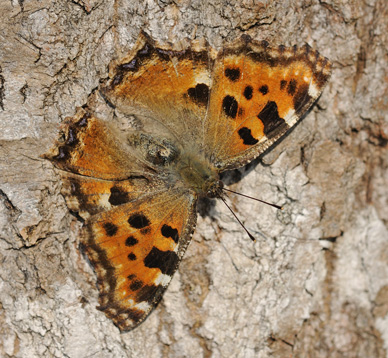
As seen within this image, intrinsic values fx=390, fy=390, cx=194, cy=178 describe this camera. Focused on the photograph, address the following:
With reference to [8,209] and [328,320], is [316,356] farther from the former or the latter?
[8,209]

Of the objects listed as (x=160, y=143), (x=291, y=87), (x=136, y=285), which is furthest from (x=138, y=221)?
(x=291, y=87)

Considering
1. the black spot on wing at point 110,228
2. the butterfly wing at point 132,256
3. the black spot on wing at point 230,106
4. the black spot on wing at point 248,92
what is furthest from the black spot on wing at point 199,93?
the black spot on wing at point 110,228

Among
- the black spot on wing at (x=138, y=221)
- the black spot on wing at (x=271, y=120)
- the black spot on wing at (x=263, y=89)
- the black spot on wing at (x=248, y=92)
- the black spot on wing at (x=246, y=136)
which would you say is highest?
the black spot on wing at (x=263, y=89)

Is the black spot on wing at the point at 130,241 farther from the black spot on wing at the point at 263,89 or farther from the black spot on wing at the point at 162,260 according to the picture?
the black spot on wing at the point at 263,89

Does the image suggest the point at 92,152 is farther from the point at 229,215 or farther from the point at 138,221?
the point at 229,215

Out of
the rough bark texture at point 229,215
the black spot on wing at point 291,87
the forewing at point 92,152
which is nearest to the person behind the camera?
the rough bark texture at point 229,215

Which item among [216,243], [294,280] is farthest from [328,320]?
[216,243]

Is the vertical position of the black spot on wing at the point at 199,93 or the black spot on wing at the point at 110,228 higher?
the black spot on wing at the point at 199,93

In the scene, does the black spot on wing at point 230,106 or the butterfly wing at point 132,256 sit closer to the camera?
the butterfly wing at point 132,256
